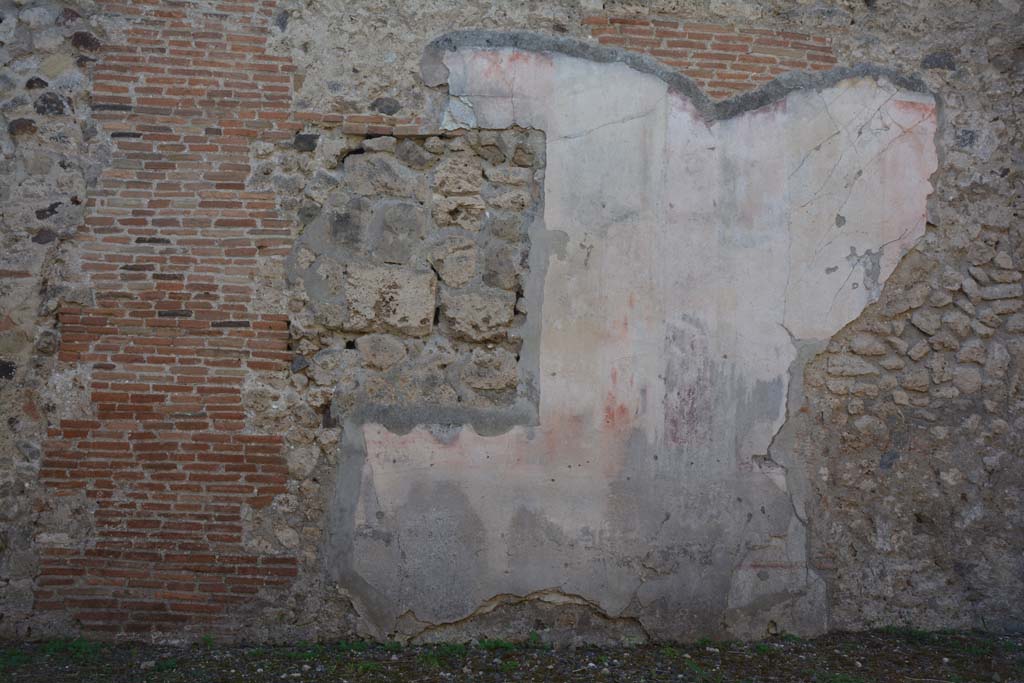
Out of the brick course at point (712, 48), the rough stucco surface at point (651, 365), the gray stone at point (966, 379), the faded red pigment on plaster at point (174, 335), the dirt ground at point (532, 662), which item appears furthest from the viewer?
the gray stone at point (966, 379)

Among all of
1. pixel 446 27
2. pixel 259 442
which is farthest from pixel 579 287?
pixel 259 442

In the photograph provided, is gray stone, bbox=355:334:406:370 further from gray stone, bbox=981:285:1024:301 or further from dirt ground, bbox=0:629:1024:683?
gray stone, bbox=981:285:1024:301

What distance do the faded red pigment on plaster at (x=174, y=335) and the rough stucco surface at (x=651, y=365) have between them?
0.66 meters

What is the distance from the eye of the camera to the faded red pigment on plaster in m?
4.41

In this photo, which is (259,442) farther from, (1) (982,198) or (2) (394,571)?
(1) (982,198)

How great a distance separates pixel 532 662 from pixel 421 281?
2.00m

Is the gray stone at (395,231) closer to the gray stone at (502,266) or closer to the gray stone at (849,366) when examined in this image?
the gray stone at (502,266)

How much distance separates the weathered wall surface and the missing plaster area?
0.06ft

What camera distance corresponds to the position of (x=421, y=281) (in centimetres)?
460

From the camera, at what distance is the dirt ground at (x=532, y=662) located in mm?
4105

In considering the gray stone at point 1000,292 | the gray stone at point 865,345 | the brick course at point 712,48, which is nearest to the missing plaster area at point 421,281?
the brick course at point 712,48

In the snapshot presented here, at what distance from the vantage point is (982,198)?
193 inches

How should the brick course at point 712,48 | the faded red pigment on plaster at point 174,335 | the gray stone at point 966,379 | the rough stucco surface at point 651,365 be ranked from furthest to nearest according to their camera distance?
the gray stone at point 966,379
the brick course at point 712,48
the rough stucco surface at point 651,365
the faded red pigment on plaster at point 174,335

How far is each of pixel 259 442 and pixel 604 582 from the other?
1925mm
